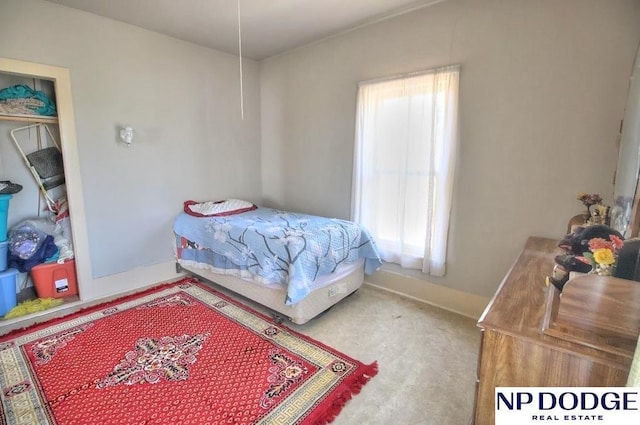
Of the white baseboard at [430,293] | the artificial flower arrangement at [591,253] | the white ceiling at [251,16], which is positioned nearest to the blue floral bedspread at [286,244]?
the white baseboard at [430,293]

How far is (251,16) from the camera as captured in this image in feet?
9.00

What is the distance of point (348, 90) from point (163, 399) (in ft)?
9.85

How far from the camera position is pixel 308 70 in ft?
11.4

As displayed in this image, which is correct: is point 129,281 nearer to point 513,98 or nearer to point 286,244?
point 286,244

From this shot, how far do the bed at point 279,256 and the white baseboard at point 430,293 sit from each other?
0.30 m

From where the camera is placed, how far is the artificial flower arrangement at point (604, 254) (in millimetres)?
928

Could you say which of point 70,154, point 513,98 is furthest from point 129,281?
point 513,98

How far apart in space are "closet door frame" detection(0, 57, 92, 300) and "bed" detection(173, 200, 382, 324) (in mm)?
836

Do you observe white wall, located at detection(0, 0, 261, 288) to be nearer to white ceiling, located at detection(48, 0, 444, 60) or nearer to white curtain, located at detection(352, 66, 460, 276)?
white ceiling, located at detection(48, 0, 444, 60)

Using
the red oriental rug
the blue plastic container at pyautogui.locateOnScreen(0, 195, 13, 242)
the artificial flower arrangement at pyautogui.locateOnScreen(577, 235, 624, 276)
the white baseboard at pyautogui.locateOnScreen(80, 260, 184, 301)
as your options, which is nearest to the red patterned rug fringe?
the red oriental rug

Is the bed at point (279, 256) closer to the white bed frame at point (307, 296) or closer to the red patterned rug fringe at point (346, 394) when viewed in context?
the white bed frame at point (307, 296)

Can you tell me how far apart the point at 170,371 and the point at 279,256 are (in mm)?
1016

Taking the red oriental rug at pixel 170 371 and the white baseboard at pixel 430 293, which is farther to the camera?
the white baseboard at pixel 430 293

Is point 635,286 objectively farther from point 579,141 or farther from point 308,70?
point 308,70
